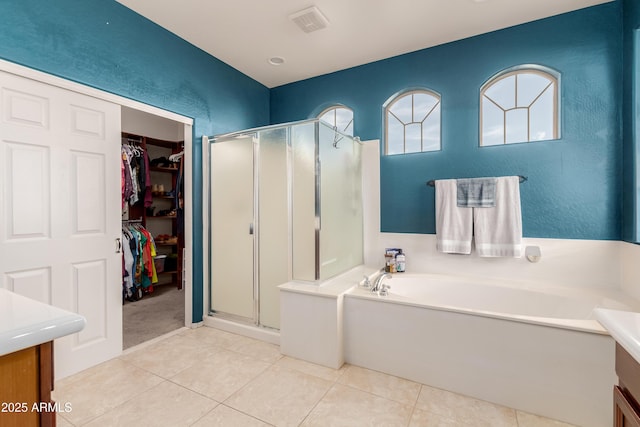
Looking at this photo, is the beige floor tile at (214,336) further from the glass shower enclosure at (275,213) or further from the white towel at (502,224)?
the white towel at (502,224)

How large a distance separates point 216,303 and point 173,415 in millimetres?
1369

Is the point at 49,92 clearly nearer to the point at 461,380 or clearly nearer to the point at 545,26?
the point at 461,380

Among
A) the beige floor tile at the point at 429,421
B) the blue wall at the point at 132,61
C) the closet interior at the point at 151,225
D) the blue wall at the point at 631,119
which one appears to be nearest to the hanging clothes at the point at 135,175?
the closet interior at the point at 151,225

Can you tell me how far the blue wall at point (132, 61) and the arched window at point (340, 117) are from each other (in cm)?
91

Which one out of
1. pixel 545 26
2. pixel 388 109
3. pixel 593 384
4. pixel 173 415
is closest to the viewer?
pixel 593 384

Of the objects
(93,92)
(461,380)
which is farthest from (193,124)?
(461,380)

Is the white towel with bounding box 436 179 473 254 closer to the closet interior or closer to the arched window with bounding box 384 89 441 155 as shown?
the arched window with bounding box 384 89 441 155

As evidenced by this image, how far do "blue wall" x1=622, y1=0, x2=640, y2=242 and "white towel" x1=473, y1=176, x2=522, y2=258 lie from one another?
67cm

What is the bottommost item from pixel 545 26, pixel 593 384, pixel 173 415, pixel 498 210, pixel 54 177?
pixel 173 415

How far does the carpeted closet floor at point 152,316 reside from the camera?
110 inches

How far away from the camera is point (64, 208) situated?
2.06 m

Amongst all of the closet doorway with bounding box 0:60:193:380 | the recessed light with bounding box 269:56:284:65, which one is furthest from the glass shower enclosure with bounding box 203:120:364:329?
the recessed light with bounding box 269:56:284:65

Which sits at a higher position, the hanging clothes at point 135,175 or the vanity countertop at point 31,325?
the hanging clothes at point 135,175

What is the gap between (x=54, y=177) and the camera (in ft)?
6.58
